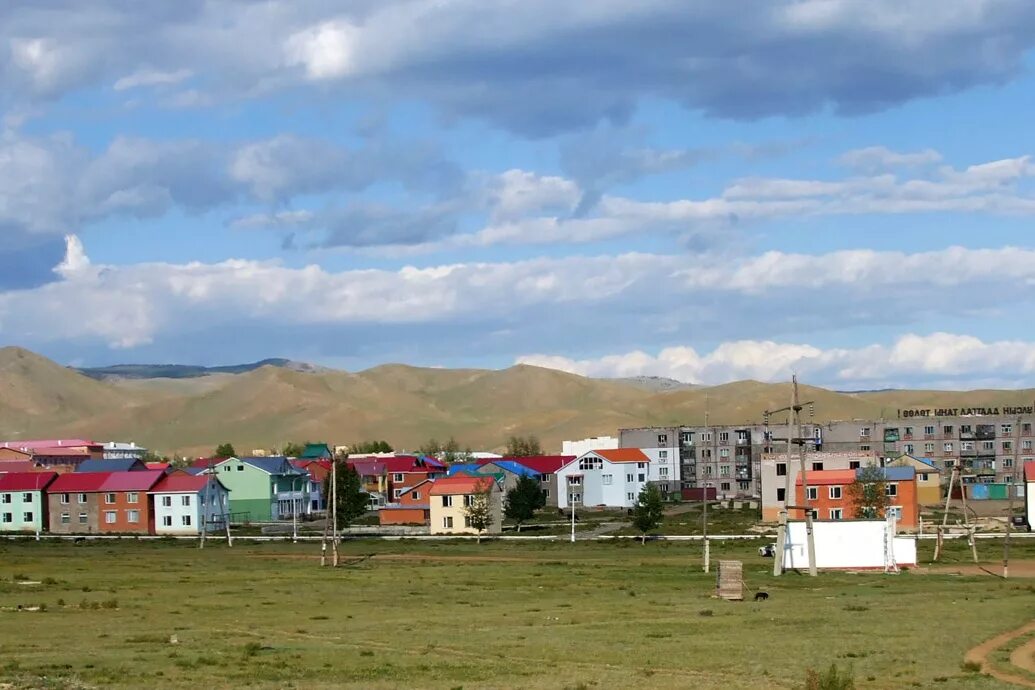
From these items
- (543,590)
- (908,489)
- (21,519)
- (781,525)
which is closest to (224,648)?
(543,590)

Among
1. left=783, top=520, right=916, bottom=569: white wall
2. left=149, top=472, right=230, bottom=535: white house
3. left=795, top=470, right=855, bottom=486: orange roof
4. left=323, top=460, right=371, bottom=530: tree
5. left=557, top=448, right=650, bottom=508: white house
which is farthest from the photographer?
left=557, top=448, right=650, bottom=508: white house

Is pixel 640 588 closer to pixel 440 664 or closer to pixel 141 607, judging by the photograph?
pixel 141 607

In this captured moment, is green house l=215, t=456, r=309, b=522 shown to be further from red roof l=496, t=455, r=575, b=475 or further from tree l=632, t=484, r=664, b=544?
tree l=632, t=484, r=664, b=544

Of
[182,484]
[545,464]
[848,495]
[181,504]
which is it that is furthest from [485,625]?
[545,464]

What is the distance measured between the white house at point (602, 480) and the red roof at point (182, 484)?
2013 inches

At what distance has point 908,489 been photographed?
4806 inches

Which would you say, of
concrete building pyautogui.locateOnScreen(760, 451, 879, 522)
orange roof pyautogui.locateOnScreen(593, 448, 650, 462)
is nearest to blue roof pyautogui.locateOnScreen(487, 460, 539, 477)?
orange roof pyautogui.locateOnScreen(593, 448, 650, 462)

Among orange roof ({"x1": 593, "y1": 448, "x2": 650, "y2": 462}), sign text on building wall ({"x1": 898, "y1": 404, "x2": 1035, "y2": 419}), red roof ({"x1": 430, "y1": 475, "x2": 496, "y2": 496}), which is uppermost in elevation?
sign text on building wall ({"x1": 898, "y1": 404, "x2": 1035, "y2": 419})

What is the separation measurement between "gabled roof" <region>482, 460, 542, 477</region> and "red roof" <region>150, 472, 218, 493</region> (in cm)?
4287

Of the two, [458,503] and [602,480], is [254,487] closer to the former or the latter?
[458,503]

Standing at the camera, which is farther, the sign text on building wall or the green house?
A: the sign text on building wall

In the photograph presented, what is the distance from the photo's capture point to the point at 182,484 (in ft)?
453

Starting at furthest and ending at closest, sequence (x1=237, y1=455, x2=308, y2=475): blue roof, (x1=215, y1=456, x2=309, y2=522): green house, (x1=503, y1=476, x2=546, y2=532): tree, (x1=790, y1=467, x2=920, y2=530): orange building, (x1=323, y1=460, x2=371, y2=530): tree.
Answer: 1. (x1=237, y1=455, x2=308, y2=475): blue roof
2. (x1=215, y1=456, x2=309, y2=522): green house
3. (x1=503, y1=476, x2=546, y2=532): tree
4. (x1=323, y1=460, x2=371, y2=530): tree
5. (x1=790, y1=467, x2=920, y2=530): orange building

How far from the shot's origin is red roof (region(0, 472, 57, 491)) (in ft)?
467
